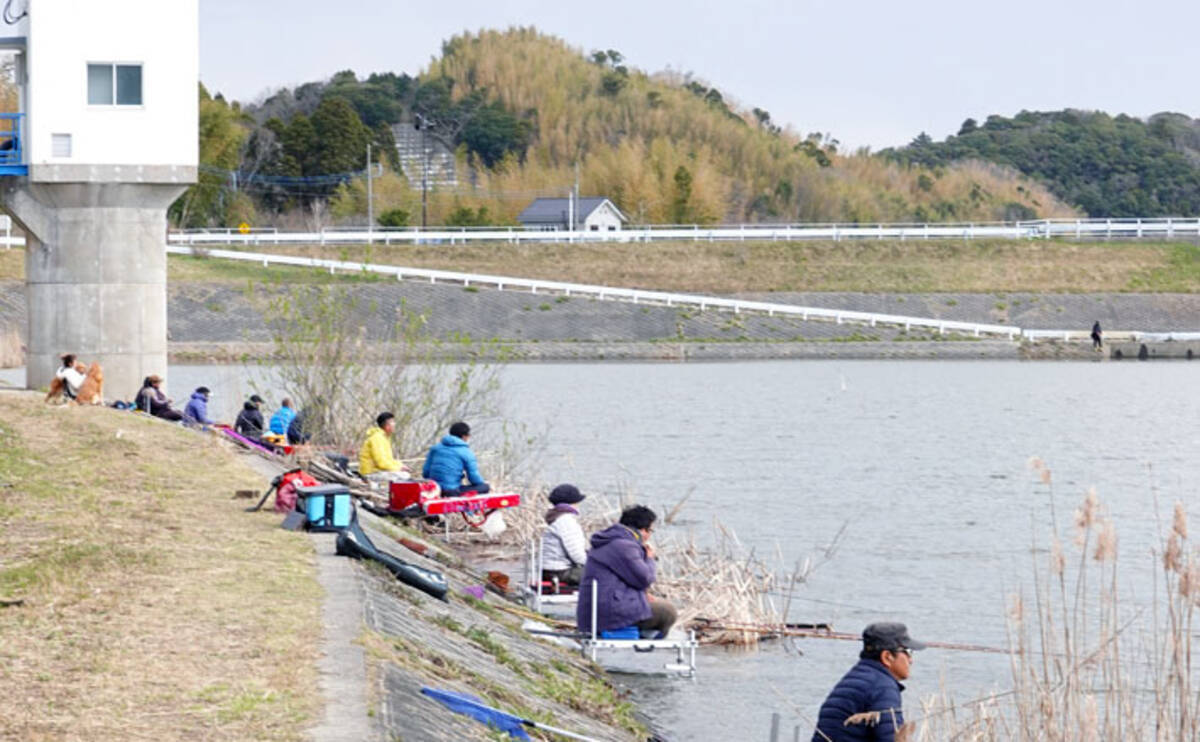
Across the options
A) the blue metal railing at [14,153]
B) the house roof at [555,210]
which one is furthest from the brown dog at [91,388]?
the house roof at [555,210]

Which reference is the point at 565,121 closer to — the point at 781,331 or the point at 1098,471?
the point at 781,331

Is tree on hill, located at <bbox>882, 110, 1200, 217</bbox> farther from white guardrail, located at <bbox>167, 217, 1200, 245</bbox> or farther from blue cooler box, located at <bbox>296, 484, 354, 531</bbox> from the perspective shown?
blue cooler box, located at <bbox>296, 484, 354, 531</bbox>

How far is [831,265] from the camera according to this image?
8675 cm

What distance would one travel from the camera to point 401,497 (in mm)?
20469

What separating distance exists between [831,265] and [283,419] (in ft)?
207

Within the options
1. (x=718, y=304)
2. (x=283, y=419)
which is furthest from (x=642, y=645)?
(x=718, y=304)

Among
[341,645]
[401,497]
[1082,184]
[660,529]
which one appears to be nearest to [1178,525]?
[341,645]

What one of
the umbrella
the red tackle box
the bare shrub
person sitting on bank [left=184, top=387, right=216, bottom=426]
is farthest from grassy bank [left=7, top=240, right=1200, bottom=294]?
the umbrella

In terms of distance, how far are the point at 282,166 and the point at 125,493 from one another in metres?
94.4

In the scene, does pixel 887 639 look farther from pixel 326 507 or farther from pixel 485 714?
pixel 326 507

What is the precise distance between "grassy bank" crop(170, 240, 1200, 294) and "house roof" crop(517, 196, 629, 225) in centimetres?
1587

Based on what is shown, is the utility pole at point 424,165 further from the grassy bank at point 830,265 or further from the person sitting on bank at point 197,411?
the person sitting on bank at point 197,411

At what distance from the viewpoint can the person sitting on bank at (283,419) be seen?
25594 mm

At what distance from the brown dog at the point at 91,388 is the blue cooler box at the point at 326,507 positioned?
11765mm
